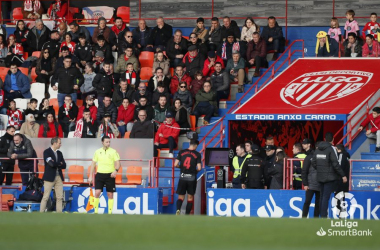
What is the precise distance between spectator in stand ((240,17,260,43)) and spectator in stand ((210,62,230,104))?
1615 mm

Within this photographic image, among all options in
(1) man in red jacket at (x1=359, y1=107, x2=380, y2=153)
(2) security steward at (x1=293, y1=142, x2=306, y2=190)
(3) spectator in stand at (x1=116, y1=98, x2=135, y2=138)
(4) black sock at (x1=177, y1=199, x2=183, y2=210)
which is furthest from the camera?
(3) spectator in stand at (x1=116, y1=98, x2=135, y2=138)

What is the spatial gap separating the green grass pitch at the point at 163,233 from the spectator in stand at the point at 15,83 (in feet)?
41.2

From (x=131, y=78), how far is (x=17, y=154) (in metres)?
4.03

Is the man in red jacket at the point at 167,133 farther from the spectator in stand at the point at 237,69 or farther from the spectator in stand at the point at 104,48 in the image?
the spectator in stand at the point at 104,48

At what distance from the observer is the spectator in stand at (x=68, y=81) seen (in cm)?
2395

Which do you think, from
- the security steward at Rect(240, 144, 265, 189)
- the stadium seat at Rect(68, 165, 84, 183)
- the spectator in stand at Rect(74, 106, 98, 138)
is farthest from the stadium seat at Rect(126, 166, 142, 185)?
the security steward at Rect(240, 144, 265, 189)

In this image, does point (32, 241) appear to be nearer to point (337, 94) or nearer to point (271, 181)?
point (271, 181)

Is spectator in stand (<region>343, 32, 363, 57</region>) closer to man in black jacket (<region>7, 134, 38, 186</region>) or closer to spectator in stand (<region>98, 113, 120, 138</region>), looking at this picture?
spectator in stand (<region>98, 113, 120, 138</region>)

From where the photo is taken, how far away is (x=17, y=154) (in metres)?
21.1

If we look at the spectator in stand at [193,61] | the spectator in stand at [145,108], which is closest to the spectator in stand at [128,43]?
the spectator in stand at [193,61]

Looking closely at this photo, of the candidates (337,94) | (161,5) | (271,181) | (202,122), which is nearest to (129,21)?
(161,5)

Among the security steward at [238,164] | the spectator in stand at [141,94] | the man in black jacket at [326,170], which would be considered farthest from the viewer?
the spectator in stand at [141,94]

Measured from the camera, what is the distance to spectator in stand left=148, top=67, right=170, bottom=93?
23.4m

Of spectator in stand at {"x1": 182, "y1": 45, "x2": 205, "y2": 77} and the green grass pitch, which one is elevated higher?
spectator in stand at {"x1": 182, "y1": 45, "x2": 205, "y2": 77}
